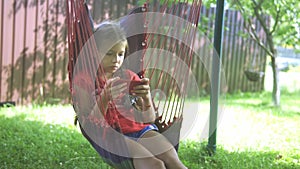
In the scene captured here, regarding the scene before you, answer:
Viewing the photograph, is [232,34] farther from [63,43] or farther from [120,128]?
[120,128]

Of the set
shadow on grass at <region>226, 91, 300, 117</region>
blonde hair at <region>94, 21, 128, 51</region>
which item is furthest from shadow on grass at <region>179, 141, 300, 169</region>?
shadow on grass at <region>226, 91, 300, 117</region>

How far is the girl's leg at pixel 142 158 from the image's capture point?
5.53 feet

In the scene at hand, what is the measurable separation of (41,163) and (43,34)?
7.65 feet

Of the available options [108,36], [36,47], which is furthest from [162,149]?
[36,47]

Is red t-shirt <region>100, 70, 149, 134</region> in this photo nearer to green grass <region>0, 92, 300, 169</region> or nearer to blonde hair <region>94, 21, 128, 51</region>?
blonde hair <region>94, 21, 128, 51</region>

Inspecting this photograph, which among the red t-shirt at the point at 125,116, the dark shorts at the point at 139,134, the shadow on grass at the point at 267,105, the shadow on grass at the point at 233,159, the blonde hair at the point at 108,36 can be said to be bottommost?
the shadow on grass at the point at 233,159

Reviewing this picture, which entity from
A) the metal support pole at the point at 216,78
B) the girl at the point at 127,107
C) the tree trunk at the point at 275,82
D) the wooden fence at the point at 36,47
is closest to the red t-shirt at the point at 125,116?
the girl at the point at 127,107

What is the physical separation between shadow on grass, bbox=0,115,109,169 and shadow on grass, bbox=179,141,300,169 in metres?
0.58

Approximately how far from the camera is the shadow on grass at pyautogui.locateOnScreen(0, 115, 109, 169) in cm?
253

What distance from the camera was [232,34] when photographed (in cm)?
680

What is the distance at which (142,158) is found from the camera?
67.2 inches

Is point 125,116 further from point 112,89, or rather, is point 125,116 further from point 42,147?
point 42,147

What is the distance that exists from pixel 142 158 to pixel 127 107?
324 millimetres

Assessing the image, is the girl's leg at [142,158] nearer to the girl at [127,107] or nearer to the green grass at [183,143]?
the girl at [127,107]
